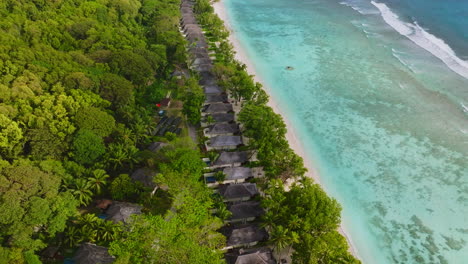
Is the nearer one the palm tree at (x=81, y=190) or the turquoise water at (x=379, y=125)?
the palm tree at (x=81, y=190)

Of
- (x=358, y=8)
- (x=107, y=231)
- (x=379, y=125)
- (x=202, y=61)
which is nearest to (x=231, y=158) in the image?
(x=107, y=231)

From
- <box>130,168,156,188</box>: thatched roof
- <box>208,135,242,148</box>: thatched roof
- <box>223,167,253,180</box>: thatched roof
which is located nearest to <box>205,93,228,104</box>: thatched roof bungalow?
<box>208,135,242,148</box>: thatched roof

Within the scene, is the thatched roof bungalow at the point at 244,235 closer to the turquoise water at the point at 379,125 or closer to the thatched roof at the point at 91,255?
A: the turquoise water at the point at 379,125

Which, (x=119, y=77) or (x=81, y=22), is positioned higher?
(x=81, y=22)

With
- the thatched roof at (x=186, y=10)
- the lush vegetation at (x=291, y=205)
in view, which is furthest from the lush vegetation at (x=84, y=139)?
the thatched roof at (x=186, y=10)

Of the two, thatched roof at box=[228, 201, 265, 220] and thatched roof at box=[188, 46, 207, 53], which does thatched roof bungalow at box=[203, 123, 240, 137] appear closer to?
thatched roof at box=[228, 201, 265, 220]

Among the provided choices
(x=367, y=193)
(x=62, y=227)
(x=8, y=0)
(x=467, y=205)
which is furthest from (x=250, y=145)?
(x=8, y=0)

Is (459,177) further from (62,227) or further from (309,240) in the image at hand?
(62,227)
